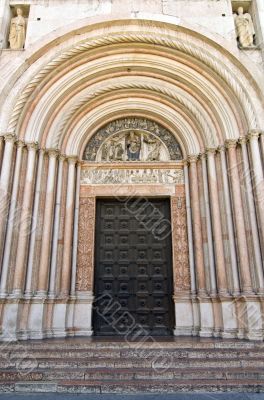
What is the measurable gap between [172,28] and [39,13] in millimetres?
2993

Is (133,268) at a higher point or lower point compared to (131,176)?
lower

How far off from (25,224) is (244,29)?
6261 mm

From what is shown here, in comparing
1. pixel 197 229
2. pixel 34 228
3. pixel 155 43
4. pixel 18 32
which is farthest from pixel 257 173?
pixel 18 32

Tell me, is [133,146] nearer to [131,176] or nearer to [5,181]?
[131,176]

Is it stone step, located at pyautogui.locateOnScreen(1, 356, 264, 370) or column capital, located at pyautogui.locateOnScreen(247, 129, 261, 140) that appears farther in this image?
column capital, located at pyautogui.locateOnScreen(247, 129, 261, 140)

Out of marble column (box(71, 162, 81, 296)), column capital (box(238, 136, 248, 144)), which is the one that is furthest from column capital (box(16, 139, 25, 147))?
column capital (box(238, 136, 248, 144))

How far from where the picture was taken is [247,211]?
19.2ft

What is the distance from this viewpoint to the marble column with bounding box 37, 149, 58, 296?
577 centimetres

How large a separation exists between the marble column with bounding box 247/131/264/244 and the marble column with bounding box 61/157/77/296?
3704 mm

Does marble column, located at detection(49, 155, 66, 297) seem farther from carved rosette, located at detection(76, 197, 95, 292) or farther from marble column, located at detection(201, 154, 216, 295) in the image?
marble column, located at detection(201, 154, 216, 295)

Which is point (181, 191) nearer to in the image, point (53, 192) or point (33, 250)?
point (53, 192)

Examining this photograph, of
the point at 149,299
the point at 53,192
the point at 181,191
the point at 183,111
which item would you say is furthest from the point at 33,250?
the point at 183,111

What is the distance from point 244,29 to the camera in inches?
267

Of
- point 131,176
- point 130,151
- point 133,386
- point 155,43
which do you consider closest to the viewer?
point 133,386
